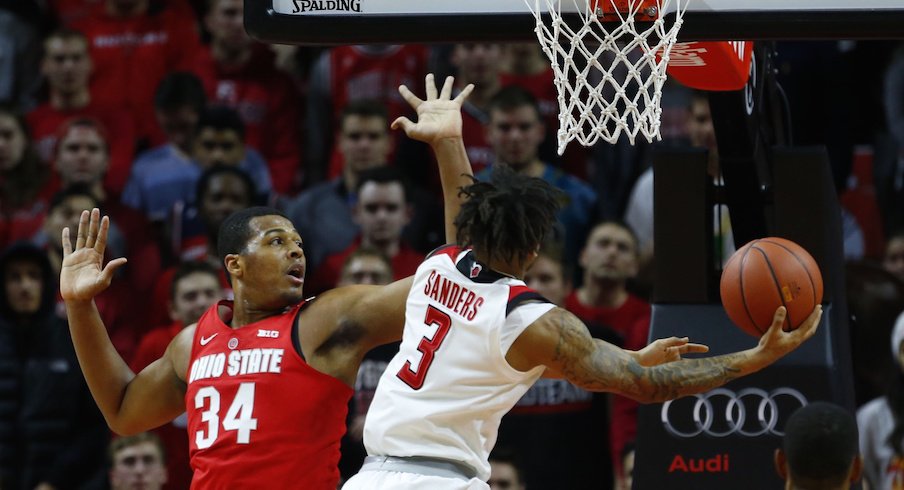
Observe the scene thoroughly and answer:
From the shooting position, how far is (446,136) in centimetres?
554

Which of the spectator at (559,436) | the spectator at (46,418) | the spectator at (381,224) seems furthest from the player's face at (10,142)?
the spectator at (559,436)

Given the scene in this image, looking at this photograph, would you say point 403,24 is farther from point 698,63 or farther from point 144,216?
point 144,216

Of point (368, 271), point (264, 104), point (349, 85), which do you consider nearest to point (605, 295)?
point (368, 271)

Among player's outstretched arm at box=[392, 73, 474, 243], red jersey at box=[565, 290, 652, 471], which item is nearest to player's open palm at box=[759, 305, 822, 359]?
player's outstretched arm at box=[392, 73, 474, 243]

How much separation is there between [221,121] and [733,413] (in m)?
4.06

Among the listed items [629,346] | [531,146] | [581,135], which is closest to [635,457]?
[629,346]

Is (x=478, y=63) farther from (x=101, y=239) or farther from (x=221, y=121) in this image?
(x=101, y=239)

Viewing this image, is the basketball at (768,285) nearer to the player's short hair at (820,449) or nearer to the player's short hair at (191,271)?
the player's short hair at (820,449)

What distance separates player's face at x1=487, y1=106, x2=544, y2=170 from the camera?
8.48 meters

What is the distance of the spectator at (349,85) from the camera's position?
932 cm

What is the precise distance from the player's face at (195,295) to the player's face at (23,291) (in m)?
0.88

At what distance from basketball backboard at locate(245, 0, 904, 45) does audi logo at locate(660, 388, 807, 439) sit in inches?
71.9

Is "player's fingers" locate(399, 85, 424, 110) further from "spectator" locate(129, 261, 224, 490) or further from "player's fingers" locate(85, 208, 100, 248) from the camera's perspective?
"spectator" locate(129, 261, 224, 490)

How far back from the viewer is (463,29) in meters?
5.20
